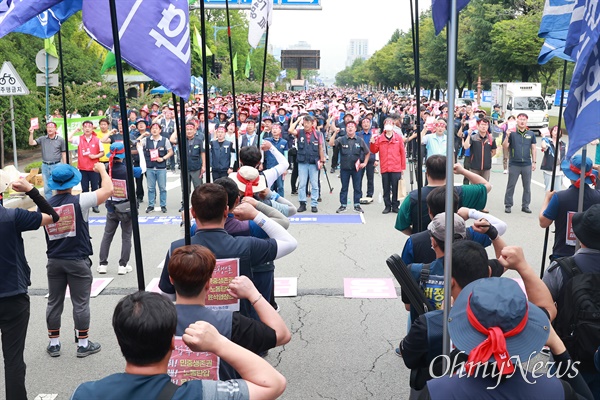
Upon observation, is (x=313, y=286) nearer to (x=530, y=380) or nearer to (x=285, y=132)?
(x=530, y=380)

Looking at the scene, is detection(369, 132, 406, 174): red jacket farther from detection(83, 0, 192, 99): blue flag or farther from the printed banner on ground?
detection(83, 0, 192, 99): blue flag

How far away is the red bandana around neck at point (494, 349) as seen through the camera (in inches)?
94.7

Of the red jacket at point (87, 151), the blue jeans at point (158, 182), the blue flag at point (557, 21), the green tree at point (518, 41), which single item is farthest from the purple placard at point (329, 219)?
the green tree at point (518, 41)

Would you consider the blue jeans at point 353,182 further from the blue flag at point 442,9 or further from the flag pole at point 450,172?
the flag pole at point 450,172

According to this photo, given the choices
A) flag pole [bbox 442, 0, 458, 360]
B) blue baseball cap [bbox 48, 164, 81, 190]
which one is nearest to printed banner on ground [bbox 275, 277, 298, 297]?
blue baseball cap [bbox 48, 164, 81, 190]

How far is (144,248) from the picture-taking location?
11.6m

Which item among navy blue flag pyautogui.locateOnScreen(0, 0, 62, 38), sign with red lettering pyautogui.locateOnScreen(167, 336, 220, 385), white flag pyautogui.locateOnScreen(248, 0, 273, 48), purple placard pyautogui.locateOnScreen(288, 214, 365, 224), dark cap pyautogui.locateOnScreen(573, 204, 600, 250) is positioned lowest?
purple placard pyautogui.locateOnScreen(288, 214, 365, 224)

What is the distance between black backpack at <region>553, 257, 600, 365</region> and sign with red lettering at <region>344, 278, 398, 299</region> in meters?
4.69

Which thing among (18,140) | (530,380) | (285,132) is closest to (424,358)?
(530,380)

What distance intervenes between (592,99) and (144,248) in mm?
8904

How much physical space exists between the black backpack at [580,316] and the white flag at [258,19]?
5667mm

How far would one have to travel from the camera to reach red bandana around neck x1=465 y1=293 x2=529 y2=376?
2.40 meters

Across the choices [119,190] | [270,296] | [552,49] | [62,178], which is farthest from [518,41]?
[62,178]

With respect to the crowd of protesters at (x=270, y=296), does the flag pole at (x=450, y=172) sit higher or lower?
higher
